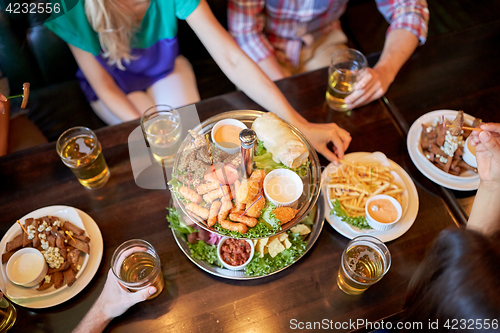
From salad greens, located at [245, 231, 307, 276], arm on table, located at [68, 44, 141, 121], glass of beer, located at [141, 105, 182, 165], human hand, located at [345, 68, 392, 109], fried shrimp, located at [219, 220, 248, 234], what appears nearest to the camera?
fried shrimp, located at [219, 220, 248, 234]

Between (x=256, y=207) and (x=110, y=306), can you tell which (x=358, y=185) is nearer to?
(x=256, y=207)

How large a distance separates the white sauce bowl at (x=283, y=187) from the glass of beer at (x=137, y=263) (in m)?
0.52

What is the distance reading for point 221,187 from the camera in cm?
121

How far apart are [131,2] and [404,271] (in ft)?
6.94

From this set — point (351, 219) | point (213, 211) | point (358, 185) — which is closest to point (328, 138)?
point (358, 185)

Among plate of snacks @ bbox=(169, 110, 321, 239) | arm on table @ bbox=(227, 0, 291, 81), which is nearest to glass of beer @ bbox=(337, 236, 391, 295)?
plate of snacks @ bbox=(169, 110, 321, 239)

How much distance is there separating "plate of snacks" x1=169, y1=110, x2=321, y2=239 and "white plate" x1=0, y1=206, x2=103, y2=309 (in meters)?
0.49

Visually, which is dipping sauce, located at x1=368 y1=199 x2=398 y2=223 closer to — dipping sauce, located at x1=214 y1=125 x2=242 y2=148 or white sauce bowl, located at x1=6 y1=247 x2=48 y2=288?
dipping sauce, located at x1=214 y1=125 x2=242 y2=148

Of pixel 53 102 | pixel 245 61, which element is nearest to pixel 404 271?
pixel 245 61

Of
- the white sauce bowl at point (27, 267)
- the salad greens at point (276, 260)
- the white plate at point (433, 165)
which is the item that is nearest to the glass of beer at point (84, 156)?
the white sauce bowl at point (27, 267)

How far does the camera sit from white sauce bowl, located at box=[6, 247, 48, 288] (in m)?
1.33

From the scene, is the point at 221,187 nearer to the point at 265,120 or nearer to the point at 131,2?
the point at 265,120

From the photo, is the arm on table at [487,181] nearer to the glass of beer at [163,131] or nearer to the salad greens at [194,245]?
the salad greens at [194,245]

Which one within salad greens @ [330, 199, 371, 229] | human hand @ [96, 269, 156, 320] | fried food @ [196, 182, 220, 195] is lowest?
human hand @ [96, 269, 156, 320]
